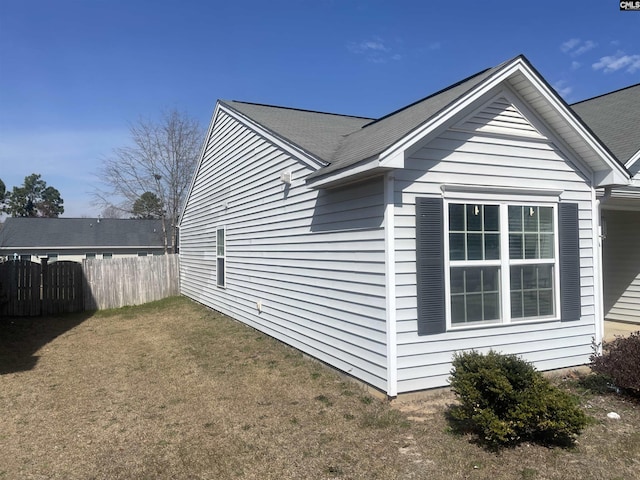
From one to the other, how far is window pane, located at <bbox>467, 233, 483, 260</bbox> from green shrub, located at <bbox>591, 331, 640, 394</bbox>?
187 centimetres

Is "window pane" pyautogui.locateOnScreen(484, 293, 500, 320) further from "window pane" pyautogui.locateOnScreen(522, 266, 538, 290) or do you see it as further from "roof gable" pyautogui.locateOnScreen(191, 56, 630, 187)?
"roof gable" pyautogui.locateOnScreen(191, 56, 630, 187)

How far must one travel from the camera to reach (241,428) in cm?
462

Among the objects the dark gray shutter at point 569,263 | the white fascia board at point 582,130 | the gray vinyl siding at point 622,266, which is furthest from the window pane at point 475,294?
the gray vinyl siding at point 622,266

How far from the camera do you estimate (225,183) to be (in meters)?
11.6


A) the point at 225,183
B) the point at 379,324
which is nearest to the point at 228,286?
the point at 225,183

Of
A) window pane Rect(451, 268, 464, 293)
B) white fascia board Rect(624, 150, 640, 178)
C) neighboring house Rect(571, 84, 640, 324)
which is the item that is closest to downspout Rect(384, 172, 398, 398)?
window pane Rect(451, 268, 464, 293)

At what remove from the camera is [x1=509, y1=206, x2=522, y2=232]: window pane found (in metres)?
5.95

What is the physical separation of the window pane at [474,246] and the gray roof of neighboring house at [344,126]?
160 centimetres

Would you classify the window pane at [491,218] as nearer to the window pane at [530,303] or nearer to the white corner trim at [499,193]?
the white corner trim at [499,193]

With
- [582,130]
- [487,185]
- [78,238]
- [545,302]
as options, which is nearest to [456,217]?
[487,185]

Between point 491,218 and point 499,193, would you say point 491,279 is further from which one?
point 499,193

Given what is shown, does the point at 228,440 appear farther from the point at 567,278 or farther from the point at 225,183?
the point at 225,183

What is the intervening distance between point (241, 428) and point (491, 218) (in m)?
3.95

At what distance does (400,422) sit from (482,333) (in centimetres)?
180
